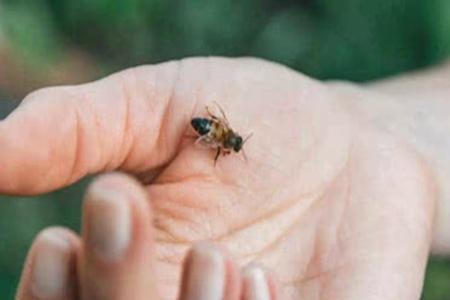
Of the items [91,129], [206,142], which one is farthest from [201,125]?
[91,129]

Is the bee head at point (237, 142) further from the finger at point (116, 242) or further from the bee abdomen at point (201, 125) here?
the finger at point (116, 242)

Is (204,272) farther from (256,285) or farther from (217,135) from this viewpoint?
(217,135)

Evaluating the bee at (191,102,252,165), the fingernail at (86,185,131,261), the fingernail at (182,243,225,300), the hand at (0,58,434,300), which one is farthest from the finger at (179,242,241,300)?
the bee at (191,102,252,165)

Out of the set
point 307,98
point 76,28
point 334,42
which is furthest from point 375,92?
point 76,28

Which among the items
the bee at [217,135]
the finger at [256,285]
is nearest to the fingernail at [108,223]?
the finger at [256,285]

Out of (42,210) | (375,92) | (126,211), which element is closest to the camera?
(126,211)

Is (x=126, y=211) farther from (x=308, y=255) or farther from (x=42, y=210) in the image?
(x=42, y=210)

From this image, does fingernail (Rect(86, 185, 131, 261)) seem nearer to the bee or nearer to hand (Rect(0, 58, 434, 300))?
hand (Rect(0, 58, 434, 300))
